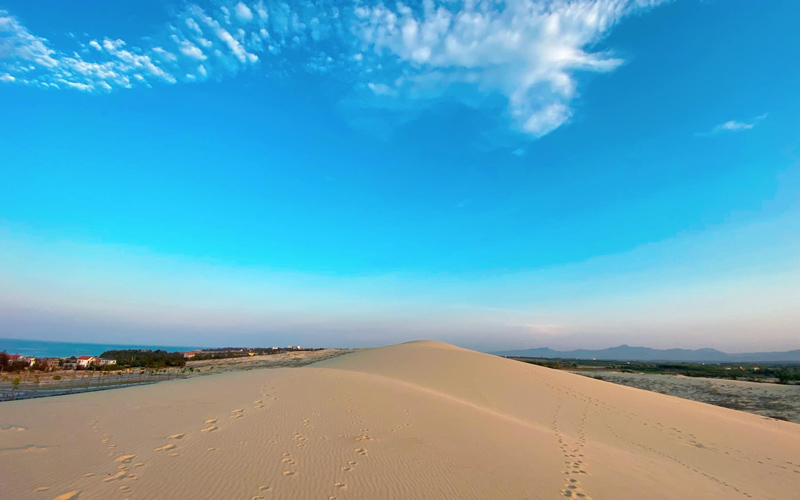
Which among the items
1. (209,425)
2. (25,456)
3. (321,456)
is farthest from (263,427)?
(25,456)

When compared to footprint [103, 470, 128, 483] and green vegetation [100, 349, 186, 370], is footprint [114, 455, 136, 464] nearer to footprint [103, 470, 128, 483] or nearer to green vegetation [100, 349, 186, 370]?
footprint [103, 470, 128, 483]

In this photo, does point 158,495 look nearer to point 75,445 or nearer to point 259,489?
point 259,489

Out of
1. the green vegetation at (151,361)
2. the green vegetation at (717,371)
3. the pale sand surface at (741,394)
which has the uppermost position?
the green vegetation at (151,361)

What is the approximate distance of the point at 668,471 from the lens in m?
7.31

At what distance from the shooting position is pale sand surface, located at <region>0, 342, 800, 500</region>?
187 inches

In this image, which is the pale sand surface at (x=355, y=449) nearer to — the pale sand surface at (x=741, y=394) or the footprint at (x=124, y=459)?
the footprint at (x=124, y=459)

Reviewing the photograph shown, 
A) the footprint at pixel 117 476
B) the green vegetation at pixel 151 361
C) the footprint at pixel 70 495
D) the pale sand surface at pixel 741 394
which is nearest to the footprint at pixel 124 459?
the footprint at pixel 117 476

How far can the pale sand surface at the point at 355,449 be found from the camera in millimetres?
4742

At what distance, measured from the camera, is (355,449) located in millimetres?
6340

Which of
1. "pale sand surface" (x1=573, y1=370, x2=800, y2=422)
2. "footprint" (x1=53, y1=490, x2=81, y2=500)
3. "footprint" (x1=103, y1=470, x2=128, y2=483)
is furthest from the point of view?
"pale sand surface" (x1=573, y1=370, x2=800, y2=422)

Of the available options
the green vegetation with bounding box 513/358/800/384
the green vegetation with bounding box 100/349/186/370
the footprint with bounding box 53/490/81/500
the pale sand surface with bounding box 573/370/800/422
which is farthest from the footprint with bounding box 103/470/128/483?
the green vegetation with bounding box 513/358/800/384

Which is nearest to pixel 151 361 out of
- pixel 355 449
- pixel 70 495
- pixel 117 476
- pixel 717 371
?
pixel 117 476

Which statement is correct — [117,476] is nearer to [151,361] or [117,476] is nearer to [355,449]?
[355,449]

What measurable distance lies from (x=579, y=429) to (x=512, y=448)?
5.05 meters
